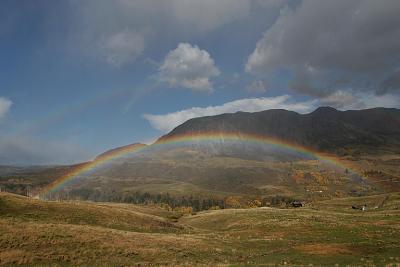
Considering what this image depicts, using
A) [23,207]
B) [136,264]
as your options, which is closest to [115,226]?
[23,207]

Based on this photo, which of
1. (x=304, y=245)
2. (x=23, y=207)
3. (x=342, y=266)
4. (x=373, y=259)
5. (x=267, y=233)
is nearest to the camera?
(x=342, y=266)

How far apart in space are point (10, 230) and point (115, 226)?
21.3 m

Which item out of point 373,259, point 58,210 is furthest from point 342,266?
point 58,210

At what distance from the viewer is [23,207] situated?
61.9 meters

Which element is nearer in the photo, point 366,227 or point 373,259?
point 373,259

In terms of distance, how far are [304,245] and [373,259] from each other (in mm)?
12510

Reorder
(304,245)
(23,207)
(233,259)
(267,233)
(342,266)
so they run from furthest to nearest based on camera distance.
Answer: (267,233) → (23,207) → (304,245) → (233,259) → (342,266)

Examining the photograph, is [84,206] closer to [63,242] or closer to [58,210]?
[58,210]

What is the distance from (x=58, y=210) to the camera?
214 feet

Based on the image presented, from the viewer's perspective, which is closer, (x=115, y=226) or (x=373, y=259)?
(x=373, y=259)

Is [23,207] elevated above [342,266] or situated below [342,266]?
above

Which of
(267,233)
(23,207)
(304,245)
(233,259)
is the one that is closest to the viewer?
(233,259)

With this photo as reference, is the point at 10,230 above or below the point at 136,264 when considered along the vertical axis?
above

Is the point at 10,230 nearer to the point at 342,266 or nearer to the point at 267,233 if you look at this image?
the point at 342,266
